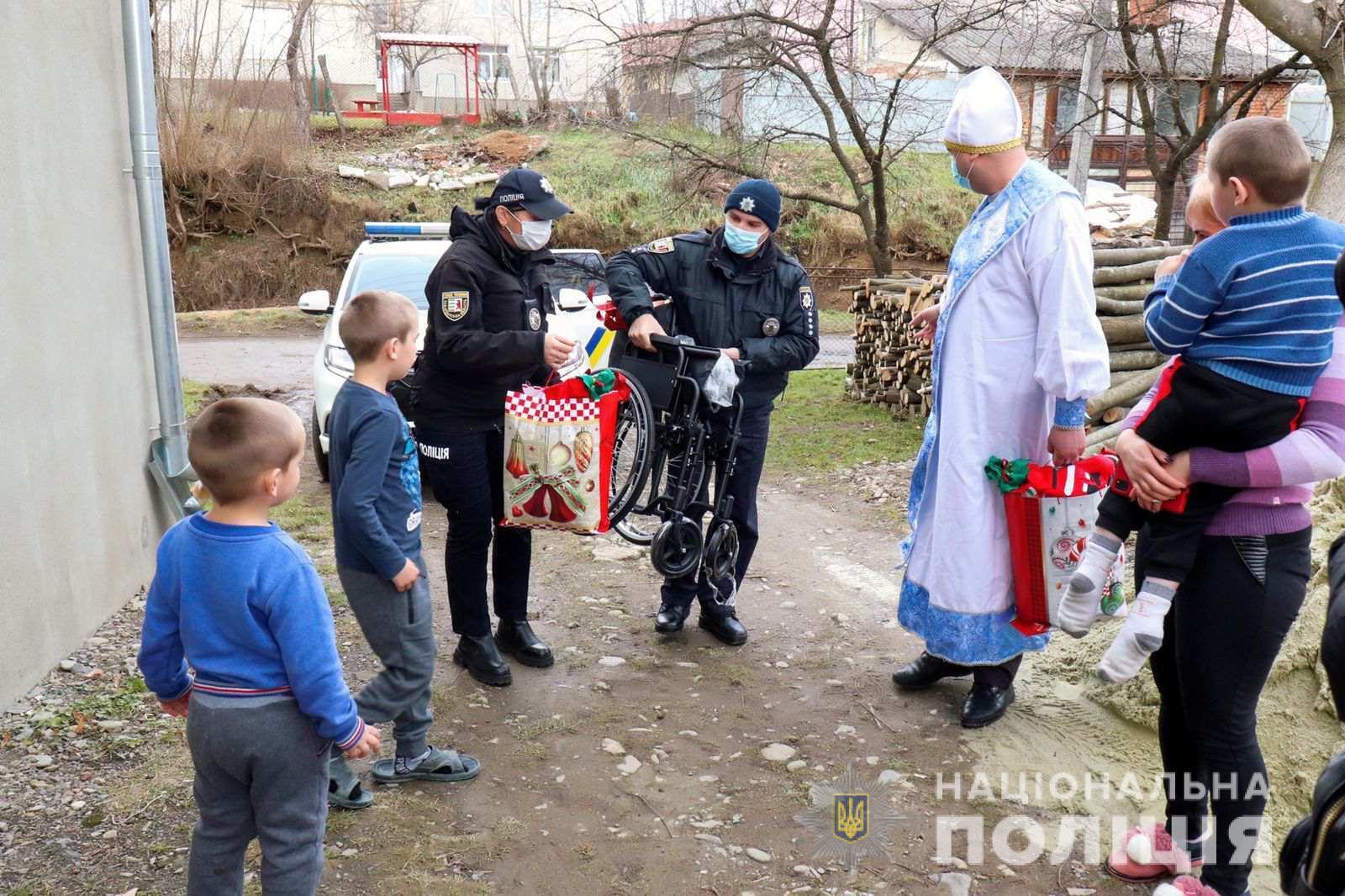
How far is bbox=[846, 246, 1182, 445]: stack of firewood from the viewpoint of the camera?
914 centimetres

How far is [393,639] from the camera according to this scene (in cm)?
356

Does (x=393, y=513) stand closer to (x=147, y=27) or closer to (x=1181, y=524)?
(x=1181, y=524)

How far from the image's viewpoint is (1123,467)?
10.2 feet

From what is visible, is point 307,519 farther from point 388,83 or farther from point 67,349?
point 388,83

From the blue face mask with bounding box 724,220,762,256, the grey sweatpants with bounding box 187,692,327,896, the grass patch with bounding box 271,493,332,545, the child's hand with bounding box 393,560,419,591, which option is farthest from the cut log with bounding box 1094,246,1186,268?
the grey sweatpants with bounding box 187,692,327,896

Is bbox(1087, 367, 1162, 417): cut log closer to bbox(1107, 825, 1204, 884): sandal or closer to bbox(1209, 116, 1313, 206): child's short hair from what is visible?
bbox(1107, 825, 1204, 884): sandal

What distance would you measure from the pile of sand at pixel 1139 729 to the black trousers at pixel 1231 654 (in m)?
0.89

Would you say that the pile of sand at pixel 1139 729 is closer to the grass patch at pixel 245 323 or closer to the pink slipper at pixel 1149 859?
the pink slipper at pixel 1149 859

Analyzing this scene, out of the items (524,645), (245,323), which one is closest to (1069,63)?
(245,323)

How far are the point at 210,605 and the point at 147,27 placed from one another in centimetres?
460

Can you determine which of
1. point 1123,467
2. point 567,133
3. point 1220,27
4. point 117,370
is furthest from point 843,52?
point 567,133

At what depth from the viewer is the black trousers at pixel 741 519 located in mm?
5066

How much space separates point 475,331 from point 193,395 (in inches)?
331

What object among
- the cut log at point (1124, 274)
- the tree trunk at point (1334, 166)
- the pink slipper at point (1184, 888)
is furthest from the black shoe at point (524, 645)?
the tree trunk at point (1334, 166)
